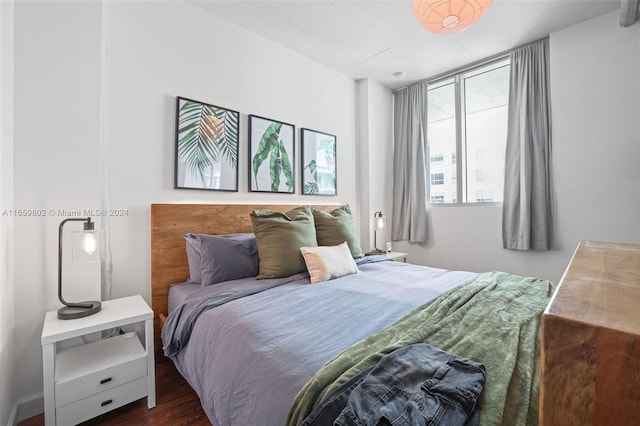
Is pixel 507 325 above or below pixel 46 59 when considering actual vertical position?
below

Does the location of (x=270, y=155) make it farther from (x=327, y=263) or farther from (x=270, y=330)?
(x=270, y=330)

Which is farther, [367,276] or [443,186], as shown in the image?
[443,186]

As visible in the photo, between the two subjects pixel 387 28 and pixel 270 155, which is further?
pixel 270 155

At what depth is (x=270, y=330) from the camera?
1137 mm

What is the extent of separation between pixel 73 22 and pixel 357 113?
2.77 m

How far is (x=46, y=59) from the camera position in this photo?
1585 millimetres

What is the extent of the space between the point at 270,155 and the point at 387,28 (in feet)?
5.18

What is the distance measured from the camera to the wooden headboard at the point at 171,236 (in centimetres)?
197

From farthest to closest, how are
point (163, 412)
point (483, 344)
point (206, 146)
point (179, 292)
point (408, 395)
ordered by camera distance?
1. point (206, 146)
2. point (179, 292)
3. point (163, 412)
4. point (483, 344)
5. point (408, 395)

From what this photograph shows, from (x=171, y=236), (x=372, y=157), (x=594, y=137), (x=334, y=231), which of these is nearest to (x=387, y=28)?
(x=372, y=157)

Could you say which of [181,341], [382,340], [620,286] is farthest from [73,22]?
[620,286]

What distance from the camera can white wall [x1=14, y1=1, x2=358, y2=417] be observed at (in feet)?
5.06

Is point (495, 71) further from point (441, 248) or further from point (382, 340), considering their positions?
point (382, 340)

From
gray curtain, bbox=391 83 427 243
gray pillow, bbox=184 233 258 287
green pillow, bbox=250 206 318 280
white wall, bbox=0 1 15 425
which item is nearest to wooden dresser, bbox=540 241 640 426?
green pillow, bbox=250 206 318 280
